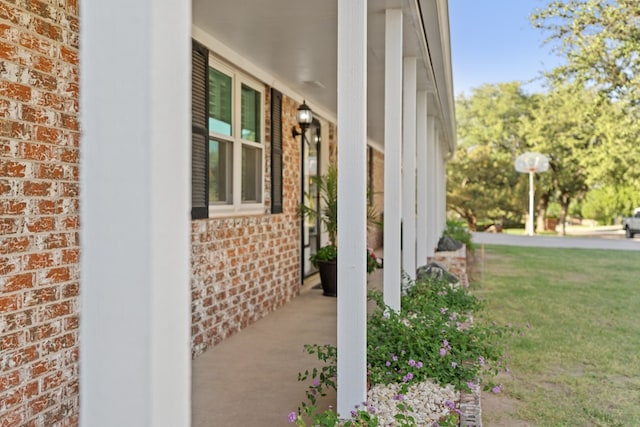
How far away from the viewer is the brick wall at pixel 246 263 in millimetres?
4512

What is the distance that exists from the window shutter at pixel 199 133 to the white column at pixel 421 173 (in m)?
2.98

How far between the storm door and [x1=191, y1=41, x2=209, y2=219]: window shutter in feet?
10.2

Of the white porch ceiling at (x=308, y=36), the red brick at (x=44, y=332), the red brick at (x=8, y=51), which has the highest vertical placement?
the white porch ceiling at (x=308, y=36)

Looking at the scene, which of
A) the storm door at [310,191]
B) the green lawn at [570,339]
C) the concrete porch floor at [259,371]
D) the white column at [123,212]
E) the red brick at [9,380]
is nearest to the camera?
the white column at [123,212]

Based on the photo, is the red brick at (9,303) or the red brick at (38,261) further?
the red brick at (38,261)

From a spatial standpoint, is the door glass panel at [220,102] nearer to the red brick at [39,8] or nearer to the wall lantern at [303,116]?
the wall lantern at [303,116]

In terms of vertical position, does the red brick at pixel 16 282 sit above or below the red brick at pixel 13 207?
below

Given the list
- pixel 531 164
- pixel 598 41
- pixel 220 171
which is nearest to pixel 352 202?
pixel 220 171

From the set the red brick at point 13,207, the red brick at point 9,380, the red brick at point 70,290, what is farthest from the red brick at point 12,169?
the red brick at point 9,380

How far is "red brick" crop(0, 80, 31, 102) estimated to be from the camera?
2348mm

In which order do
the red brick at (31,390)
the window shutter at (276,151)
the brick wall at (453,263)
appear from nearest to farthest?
the red brick at (31,390) → the window shutter at (276,151) → the brick wall at (453,263)

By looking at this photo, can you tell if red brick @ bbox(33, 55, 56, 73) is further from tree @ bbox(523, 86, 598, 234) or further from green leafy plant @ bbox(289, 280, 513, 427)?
tree @ bbox(523, 86, 598, 234)

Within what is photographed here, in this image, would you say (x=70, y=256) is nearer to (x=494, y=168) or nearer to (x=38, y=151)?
(x=38, y=151)

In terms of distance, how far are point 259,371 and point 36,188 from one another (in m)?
2.16
